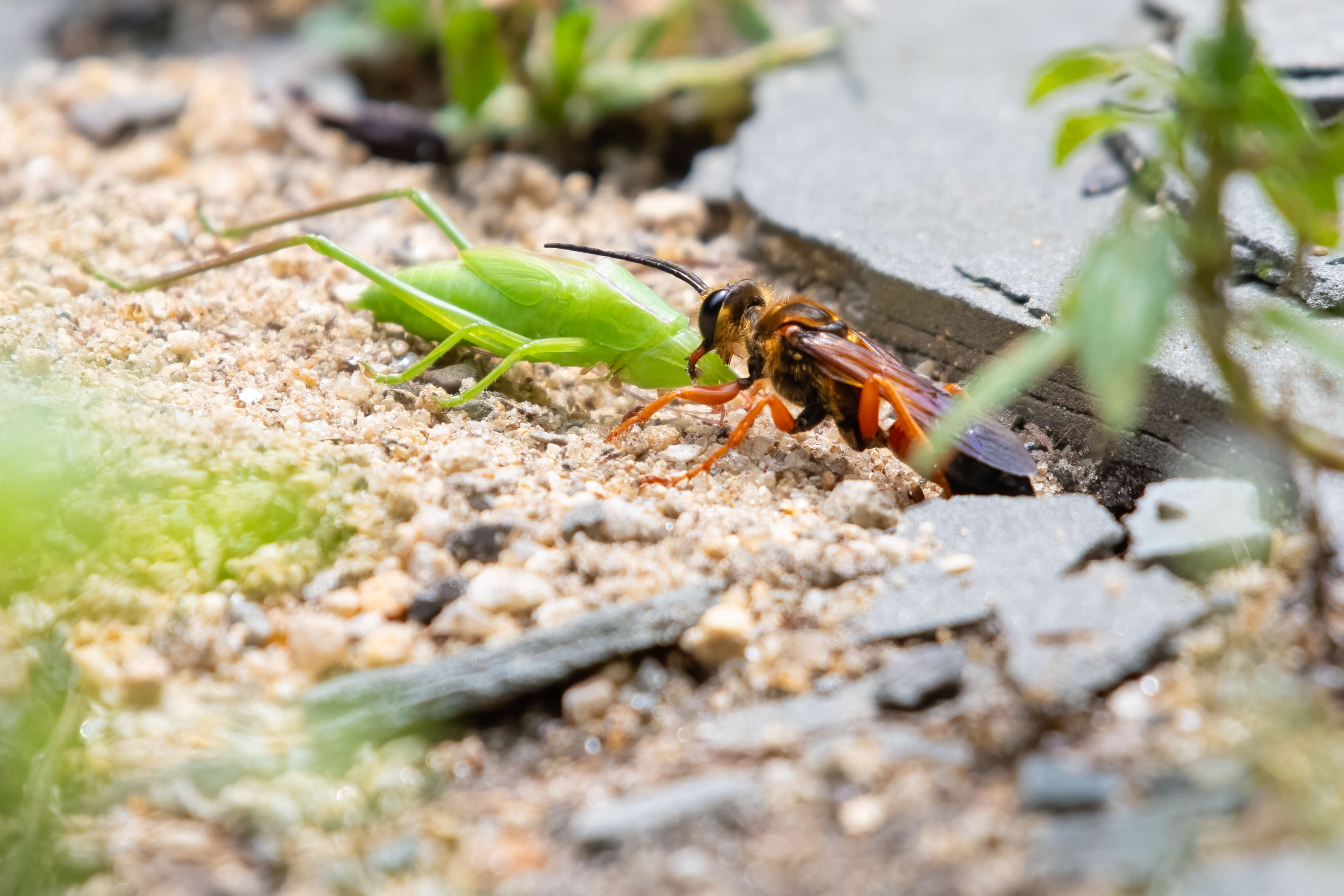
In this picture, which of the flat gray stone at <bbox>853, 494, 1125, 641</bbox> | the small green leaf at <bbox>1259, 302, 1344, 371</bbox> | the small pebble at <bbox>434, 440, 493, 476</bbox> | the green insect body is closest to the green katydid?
the green insect body

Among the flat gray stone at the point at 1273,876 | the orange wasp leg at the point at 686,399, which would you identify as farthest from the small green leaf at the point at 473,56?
the flat gray stone at the point at 1273,876

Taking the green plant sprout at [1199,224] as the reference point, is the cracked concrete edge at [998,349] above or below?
below

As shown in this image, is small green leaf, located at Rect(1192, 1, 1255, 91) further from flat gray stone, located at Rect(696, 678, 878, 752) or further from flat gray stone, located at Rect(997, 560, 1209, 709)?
flat gray stone, located at Rect(696, 678, 878, 752)

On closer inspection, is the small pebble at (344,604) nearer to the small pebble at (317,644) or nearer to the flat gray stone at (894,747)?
the small pebble at (317,644)

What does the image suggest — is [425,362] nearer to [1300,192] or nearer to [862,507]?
[862,507]

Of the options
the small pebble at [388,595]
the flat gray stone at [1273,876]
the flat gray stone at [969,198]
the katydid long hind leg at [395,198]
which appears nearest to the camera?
the flat gray stone at [1273,876]

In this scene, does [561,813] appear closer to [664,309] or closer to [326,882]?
[326,882]
